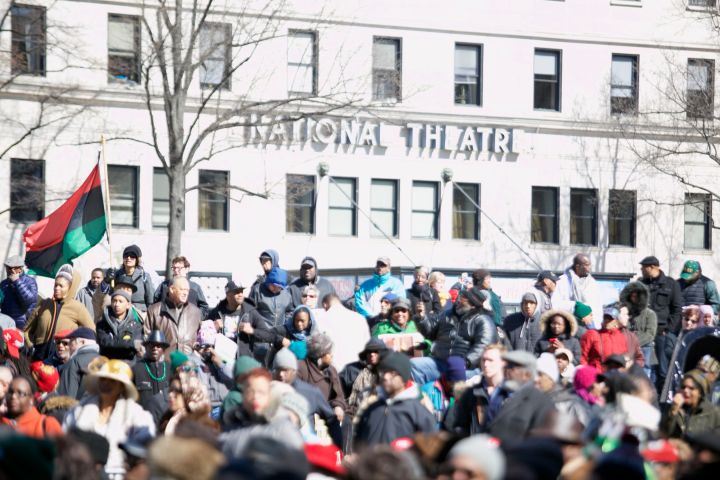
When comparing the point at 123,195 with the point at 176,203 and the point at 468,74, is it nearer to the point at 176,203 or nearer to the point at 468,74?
Result: the point at 176,203

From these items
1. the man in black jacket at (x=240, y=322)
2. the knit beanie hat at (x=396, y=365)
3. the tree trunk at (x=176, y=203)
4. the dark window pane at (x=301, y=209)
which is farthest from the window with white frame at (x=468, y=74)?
the knit beanie hat at (x=396, y=365)

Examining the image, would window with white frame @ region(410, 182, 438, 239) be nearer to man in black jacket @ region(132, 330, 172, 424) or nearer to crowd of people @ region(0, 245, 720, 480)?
crowd of people @ region(0, 245, 720, 480)

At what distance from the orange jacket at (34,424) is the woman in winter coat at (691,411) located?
17.2 ft

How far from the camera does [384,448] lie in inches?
263

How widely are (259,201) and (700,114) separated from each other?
11.4 metres

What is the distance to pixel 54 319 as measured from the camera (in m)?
15.8

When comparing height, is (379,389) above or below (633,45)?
below

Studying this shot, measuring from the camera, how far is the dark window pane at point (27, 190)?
31891mm

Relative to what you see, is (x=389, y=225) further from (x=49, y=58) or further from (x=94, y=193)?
(x=94, y=193)

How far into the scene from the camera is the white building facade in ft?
107

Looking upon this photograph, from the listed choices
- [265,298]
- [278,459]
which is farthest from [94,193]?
[278,459]

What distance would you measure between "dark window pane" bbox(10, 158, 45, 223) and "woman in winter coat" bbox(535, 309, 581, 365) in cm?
1869

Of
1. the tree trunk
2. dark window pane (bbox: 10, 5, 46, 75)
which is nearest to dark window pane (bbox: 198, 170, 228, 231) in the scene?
the tree trunk

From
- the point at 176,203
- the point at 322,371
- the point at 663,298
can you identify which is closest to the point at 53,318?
the point at 322,371
